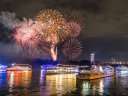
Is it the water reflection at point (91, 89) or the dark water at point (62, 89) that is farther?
the water reflection at point (91, 89)

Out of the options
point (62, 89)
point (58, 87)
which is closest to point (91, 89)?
point (62, 89)

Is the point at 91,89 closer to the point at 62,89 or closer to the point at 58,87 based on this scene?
the point at 62,89

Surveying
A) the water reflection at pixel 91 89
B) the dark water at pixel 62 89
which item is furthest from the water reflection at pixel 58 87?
the water reflection at pixel 91 89

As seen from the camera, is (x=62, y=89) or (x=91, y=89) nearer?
(x=62, y=89)

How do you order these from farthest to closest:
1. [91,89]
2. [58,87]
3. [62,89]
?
[58,87], [91,89], [62,89]

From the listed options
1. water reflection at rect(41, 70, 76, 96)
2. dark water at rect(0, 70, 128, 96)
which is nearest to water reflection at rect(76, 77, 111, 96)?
dark water at rect(0, 70, 128, 96)

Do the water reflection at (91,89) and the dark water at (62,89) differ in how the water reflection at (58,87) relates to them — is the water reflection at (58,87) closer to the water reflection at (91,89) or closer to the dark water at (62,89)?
the dark water at (62,89)

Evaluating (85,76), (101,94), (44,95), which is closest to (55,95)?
(44,95)

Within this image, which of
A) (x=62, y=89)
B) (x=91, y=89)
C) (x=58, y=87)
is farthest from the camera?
(x=58, y=87)

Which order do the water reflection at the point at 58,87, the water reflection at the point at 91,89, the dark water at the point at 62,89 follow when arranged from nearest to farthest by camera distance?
the dark water at the point at 62,89
the water reflection at the point at 58,87
the water reflection at the point at 91,89

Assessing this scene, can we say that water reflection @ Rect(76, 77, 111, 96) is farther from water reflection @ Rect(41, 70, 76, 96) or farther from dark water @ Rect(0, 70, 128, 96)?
water reflection @ Rect(41, 70, 76, 96)

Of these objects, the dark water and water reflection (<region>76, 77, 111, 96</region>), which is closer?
the dark water

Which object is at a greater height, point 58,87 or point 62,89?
point 58,87

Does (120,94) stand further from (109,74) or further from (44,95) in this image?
(109,74)
